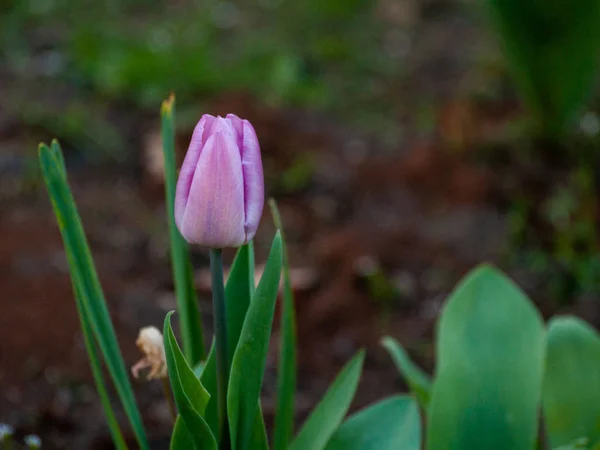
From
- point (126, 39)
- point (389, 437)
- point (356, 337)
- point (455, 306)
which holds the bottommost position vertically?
point (356, 337)

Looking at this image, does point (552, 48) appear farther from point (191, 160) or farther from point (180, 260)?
point (191, 160)

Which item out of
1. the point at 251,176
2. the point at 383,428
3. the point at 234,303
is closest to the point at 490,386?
the point at 383,428

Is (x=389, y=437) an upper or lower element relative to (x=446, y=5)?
lower

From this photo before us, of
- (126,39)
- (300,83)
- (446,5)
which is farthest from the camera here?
(446,5)

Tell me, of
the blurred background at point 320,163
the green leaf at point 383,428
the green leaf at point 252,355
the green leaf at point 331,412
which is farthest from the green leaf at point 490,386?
the blurred background at point 320,163

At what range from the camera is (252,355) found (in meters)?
0.98

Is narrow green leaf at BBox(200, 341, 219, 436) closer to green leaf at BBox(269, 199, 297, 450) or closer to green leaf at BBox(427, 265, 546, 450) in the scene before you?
green leaf at BBox(269, 199, 297, 450)

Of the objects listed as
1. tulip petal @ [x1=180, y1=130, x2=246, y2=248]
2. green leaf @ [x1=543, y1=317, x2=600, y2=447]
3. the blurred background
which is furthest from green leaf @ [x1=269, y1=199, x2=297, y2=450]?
the blurred background

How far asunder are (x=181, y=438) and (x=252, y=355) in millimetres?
158

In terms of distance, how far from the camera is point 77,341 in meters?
1.94

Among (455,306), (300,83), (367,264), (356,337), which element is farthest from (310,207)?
(455,306)

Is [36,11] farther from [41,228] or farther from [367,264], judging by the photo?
[367,264]

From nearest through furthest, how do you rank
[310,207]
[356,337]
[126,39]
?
[356,337], [310,207], [126,39]

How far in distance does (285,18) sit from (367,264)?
225 centimetres
